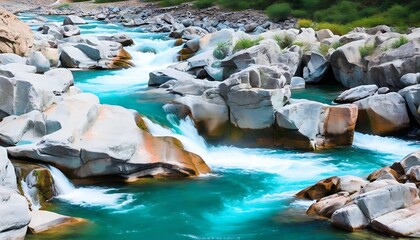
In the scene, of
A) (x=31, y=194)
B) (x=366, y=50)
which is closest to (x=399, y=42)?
(x=366, y=50)

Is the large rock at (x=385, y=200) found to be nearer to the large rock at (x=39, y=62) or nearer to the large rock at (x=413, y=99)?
the large rock at (x=413, y=99)

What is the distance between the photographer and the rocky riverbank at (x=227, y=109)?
940cm

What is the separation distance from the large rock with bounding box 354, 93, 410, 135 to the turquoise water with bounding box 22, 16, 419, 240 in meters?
0.27

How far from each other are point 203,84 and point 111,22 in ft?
74.3

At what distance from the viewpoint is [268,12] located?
3334cm

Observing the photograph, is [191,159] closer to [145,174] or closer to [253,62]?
[145,174]

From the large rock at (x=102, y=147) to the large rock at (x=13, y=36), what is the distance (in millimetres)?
6828

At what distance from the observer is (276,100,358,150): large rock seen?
13.0 metres

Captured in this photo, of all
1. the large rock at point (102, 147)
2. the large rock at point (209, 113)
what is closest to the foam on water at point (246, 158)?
the large rock at point (209, 113)

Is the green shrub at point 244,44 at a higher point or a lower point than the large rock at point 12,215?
lower

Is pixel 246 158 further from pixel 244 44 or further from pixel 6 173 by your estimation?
pixel 244 44

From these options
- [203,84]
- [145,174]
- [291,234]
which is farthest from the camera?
[203,84]

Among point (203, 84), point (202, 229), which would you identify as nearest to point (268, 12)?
point (203, 84)

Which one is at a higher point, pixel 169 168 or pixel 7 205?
pixel 7 205
